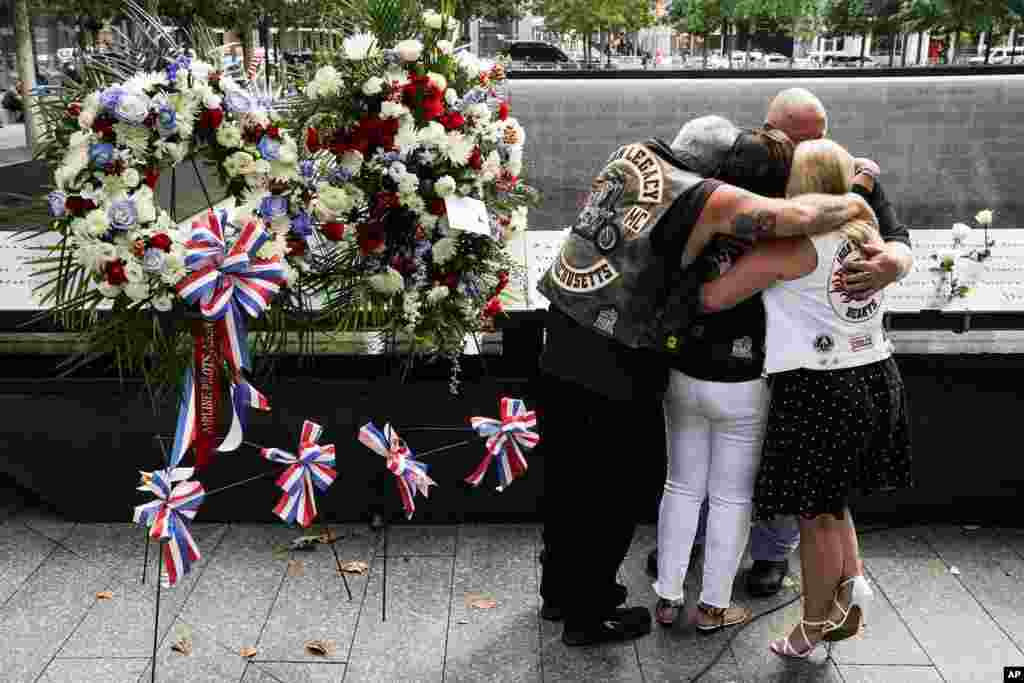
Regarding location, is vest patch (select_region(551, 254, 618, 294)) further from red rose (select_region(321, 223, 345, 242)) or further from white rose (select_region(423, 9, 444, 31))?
white rose (select_region(423, 9, 444, 31))

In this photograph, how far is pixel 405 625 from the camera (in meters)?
3.64

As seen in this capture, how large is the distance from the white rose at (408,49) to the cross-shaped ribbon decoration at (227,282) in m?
0.76

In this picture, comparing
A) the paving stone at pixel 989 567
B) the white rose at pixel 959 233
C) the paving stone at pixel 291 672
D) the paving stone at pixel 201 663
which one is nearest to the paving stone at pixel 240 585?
the paving stone at pixel 201 663

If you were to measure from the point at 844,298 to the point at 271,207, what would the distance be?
1744 mm

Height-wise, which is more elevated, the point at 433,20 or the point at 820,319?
the point at 433,20

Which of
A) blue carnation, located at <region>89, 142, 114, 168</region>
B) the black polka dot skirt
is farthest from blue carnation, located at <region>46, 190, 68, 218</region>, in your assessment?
the black polka dot skirt

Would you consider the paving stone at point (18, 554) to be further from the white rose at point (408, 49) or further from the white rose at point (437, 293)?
the white rose at point (408, 49)

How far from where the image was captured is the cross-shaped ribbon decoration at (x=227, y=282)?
2.85 metres

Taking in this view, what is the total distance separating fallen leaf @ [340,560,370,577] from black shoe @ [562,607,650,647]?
35.4 inches

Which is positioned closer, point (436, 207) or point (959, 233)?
point (436, 207)

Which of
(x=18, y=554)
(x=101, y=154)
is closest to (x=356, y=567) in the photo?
(x=18, y=554)

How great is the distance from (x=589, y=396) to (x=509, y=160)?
95 cm

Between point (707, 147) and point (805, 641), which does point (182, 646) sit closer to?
point (805, 641)

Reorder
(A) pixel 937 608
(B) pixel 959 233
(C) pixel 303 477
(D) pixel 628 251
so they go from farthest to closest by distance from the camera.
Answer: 1. (B) pixel 959 233
2. (A) pixel 937 608
3. (C) pixel 303 477
4. (D) pixel 628 251
